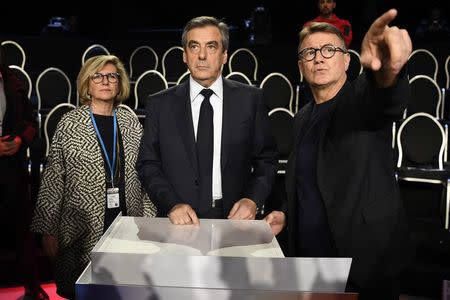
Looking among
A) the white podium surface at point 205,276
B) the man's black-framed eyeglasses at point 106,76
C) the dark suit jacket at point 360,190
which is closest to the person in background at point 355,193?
the dark suit jacket at point 360,190

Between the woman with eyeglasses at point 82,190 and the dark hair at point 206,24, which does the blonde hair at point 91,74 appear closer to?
the woman with eyeglasses at point 82,190

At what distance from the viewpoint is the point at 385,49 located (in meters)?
1.06

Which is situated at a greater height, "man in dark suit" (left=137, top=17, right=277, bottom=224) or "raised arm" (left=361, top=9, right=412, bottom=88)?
"raised arm" (left=361, top=9, right=412, bottom=88)

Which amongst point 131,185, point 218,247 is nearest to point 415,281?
point 131,185

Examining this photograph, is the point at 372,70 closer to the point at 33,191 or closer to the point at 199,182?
the point at 199,182

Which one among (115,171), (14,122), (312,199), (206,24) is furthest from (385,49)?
(14,122)

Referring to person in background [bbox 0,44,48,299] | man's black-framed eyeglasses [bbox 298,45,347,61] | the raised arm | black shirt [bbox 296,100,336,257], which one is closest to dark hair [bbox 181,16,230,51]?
man's black-framed eyeglasses [bbox 298,45,347,61]

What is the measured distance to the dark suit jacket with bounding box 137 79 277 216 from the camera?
1716 millimetres

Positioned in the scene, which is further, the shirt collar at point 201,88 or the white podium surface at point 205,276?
the shirt collar at point 201,88

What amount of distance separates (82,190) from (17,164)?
0.95 meters

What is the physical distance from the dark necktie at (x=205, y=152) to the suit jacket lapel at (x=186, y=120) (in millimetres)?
26

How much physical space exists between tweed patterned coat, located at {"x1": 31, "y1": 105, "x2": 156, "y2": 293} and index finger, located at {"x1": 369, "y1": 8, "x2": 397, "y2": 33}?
63.0 inches

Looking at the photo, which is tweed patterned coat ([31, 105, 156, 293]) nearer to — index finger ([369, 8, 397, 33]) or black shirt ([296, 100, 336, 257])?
black shirt ([296, 100, 336, 257])

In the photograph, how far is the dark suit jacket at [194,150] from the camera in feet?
5.63
